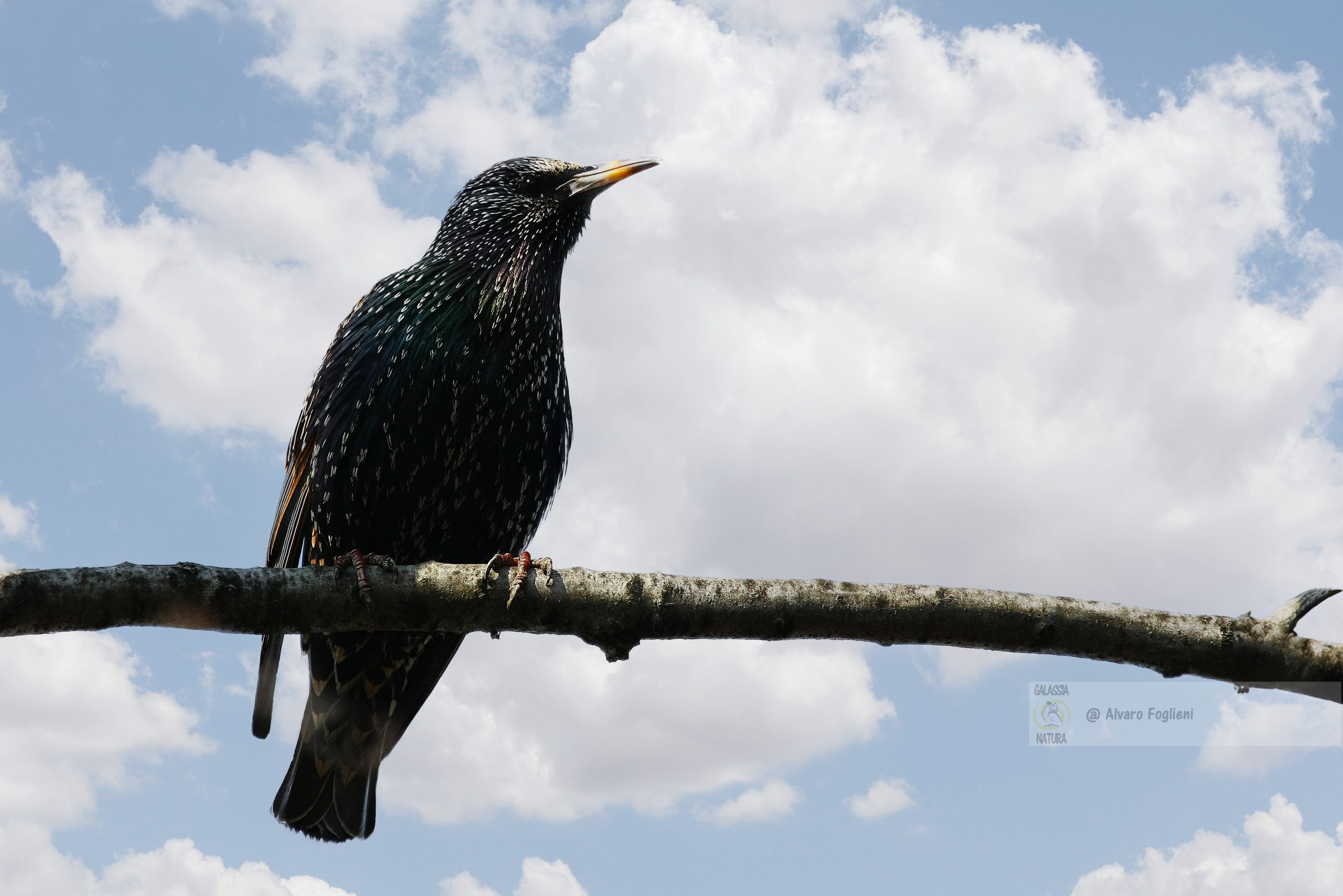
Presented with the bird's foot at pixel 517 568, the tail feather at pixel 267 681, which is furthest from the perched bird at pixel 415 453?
the bird's foot at pixel 517 568

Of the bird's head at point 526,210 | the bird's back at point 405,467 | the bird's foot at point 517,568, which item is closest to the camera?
the bird's foot at point 517,568

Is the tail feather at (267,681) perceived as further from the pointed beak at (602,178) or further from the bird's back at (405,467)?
the pointed beak at (602,178)

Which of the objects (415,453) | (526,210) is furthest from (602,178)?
(415,453)

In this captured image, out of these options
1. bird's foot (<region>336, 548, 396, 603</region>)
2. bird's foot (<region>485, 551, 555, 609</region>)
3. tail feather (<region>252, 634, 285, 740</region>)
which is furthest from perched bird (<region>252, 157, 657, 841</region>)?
bird's foot (<region>485, 551, 555, 609</region>)

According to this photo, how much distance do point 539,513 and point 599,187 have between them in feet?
6.16

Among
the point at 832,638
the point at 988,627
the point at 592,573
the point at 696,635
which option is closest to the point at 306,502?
the point at 592,573

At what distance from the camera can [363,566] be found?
12.2 ft

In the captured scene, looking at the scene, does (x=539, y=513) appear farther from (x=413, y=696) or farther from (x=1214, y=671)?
(x=1214, y=671)

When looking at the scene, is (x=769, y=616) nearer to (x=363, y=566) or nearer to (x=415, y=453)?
(x=363, y=566)

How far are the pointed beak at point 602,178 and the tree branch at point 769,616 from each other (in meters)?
2.81

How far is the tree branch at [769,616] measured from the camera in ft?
11.9

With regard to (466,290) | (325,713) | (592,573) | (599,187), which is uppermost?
(599,187)

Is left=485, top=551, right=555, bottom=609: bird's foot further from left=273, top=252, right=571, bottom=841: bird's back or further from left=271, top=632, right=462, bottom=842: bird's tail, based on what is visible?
left=271, top=632, right=462, bottom=842: bird's tail

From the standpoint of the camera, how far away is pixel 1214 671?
3.75 m
